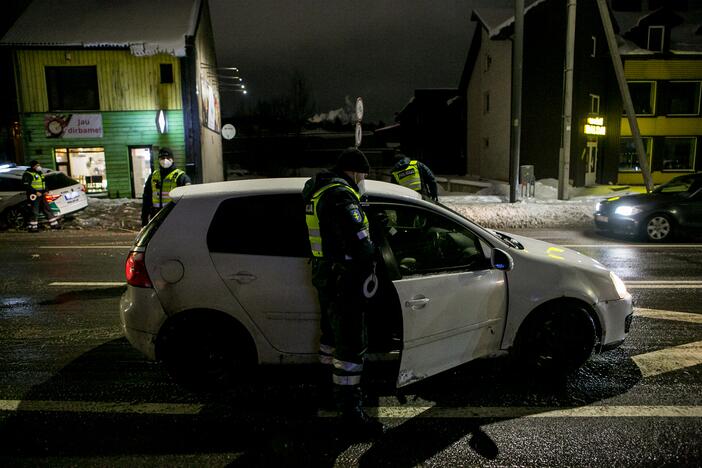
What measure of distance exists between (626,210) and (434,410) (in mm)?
9149

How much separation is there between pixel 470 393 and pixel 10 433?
10.6ft

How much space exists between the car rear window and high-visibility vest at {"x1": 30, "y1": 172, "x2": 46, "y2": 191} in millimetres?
173

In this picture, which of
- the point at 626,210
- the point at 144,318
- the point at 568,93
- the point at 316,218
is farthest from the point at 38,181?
the point at 568,93

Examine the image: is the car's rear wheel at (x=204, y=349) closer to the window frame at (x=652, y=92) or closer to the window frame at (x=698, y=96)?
the window frame at (x=652, y=92)

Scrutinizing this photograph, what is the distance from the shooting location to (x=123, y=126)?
69.9 feet

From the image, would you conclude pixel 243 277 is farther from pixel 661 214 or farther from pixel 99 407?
pixel 661 214

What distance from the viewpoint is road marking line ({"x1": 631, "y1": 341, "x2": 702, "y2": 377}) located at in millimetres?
4387

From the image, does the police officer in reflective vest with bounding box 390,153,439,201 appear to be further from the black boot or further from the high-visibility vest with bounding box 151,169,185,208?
the black boot

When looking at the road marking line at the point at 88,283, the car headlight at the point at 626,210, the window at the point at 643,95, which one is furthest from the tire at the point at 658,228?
the window at the point at 643,95

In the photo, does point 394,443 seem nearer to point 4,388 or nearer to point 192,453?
point 192,453

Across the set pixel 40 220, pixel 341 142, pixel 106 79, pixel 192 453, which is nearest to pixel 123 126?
pixel 106 79

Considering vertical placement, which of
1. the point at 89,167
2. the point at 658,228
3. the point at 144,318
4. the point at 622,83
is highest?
the point at 622,83

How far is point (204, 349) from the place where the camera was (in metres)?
4.05

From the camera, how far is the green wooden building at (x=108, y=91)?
67.7 feet
